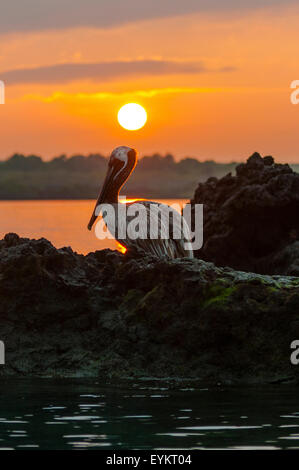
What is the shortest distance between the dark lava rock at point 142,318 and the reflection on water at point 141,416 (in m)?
0.45

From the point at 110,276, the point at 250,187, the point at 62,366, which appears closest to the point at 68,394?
the point at 62,366

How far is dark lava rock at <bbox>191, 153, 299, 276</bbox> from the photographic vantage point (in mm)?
23078

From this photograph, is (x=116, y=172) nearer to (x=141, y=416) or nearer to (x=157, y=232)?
(x=157, y=232)

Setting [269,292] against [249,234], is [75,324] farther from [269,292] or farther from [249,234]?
[249,234]

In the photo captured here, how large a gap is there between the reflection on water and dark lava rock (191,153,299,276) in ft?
26.5

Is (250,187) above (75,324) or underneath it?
above

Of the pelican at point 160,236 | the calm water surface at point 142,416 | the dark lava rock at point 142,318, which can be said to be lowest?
the calm water surface at point 142,416

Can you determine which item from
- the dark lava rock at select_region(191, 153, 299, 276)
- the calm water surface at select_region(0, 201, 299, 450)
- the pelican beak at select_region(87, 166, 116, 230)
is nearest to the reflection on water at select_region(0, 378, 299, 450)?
the calm water surface at select_region(0, 201, 299, 450)

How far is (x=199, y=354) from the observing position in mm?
15984

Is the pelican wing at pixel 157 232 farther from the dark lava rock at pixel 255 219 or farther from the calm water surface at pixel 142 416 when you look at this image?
the dark lava rock at pixel 255 219

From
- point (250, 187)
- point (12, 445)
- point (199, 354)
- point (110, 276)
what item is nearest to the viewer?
point (12, 445)

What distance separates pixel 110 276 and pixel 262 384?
287cm

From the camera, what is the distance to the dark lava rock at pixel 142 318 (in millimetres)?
15812

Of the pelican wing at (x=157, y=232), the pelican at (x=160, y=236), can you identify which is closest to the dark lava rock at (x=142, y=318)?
the pelican at (x=160, y=236)
